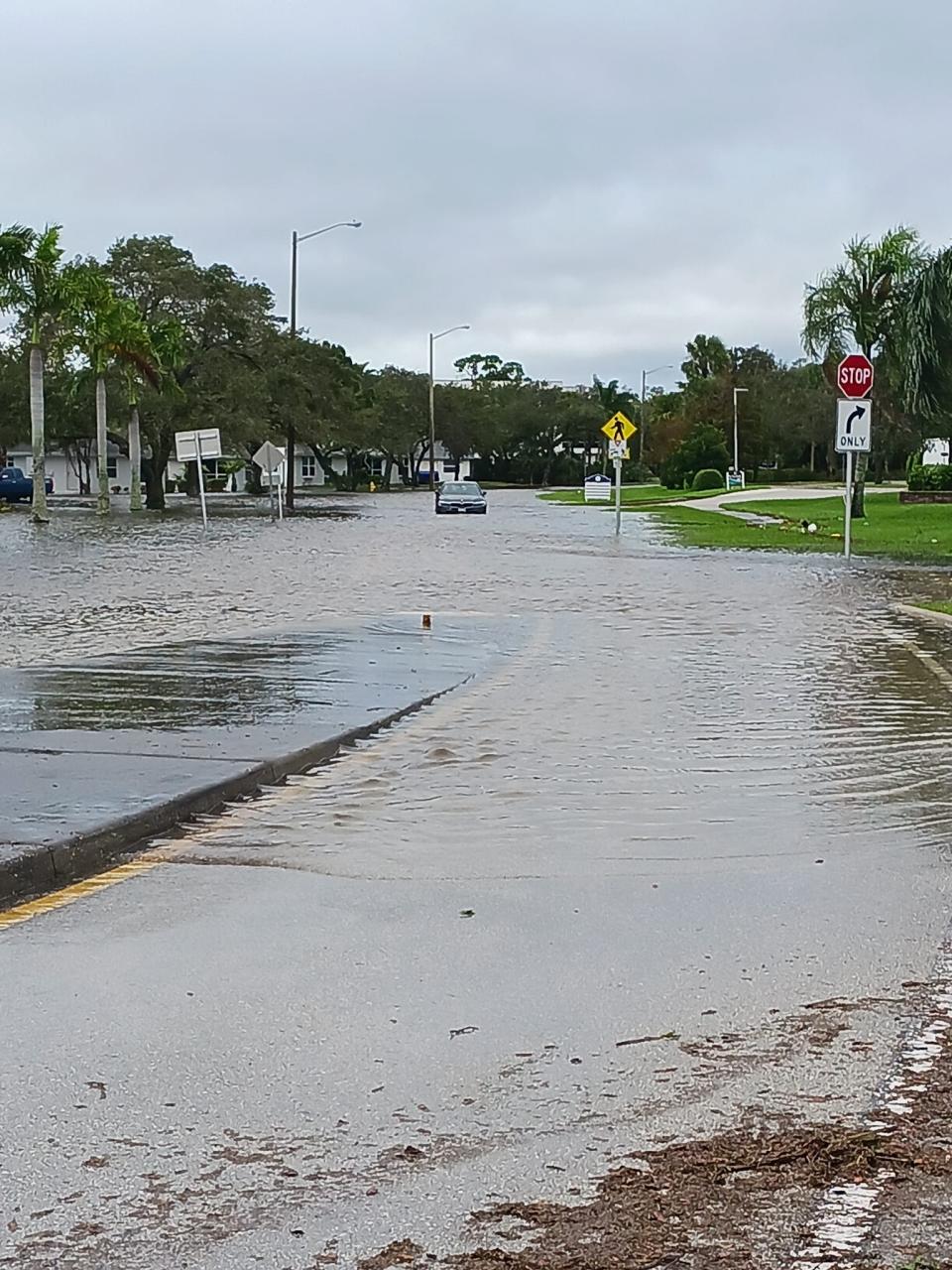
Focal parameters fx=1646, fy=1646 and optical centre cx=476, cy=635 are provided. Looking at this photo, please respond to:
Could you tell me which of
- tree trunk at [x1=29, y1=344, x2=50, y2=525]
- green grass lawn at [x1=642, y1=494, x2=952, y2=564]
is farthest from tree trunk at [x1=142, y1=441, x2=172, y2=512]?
green grass lawn at [x1=642, y1=494, x2=952, y2=564]

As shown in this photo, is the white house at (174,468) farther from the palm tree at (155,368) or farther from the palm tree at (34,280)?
the palm tree at (34,280)

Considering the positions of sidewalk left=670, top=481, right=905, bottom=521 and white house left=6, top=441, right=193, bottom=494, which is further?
white house left=6, top=441, right=193, bottom=494

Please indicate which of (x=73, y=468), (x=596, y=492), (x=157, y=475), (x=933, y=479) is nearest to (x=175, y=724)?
(x=933, y=479)

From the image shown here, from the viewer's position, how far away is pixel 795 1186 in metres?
3.96

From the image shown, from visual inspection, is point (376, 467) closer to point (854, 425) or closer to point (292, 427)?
point (292, 427)

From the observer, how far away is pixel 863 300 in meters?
47.5

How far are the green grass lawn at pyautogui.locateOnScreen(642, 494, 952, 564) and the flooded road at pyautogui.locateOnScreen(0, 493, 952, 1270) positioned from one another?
68.5 feet

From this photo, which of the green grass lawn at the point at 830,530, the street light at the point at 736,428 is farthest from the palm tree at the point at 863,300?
the street light at the point at 736,428

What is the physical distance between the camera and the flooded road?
4020mm

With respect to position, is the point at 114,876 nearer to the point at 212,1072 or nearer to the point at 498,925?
the point at 498,925

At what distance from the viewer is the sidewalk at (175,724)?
7.58m

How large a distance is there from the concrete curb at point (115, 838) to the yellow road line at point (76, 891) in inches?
2.7

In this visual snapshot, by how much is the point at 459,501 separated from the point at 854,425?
34.6 meters

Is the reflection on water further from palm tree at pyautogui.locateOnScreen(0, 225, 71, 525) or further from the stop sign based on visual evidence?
palm tree at pyautogui.locateOnScreen(0, 225, 71, 525)
